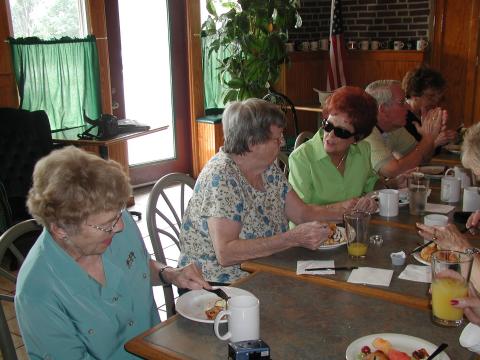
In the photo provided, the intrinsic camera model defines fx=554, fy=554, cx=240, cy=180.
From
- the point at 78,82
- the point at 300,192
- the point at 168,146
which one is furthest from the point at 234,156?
the point at 168,146

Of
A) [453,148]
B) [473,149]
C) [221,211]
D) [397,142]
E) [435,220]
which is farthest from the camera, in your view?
[453,148]

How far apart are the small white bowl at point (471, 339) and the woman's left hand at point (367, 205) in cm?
108

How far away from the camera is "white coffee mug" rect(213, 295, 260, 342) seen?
1322 mm

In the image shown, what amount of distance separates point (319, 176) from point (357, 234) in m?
0.70

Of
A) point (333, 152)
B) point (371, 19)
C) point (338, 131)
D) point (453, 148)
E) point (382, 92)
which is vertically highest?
point (371, 19)

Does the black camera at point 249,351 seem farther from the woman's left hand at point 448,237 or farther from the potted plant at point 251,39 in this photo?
the potted plant at point 251,39

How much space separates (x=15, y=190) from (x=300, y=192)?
2.17 meters

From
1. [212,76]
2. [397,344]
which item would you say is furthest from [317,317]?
[212,76]

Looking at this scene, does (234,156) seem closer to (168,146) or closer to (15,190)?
(15,190)

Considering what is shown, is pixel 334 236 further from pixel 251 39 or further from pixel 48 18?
pixel 251 39

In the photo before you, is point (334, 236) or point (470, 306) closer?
point (470, 306)

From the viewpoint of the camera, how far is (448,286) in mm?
1421

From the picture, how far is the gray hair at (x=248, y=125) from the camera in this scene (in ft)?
6.65

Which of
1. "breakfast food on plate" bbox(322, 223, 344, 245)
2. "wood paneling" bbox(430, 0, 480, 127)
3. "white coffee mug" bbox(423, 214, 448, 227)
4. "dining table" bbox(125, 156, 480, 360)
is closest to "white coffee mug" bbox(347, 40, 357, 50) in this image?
Answer: "wood paneling" bbox(430, 0, 480, 127)
